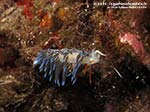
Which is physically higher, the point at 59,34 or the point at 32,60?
the point at 59,34

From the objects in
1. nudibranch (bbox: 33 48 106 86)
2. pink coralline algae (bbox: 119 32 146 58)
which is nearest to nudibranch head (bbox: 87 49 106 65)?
nudibranch (bbox: 33 48 106 86)

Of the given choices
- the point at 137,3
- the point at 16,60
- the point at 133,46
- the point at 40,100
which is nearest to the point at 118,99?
the point at 133,46

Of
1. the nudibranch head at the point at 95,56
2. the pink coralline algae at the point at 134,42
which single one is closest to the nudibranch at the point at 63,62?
the nudibranch head at the point at 95,56

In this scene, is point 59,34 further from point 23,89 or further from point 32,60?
point 23,89

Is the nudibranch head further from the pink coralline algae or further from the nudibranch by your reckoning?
the pink coralline algae

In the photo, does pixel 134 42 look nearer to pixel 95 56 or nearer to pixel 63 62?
pixel 95 56

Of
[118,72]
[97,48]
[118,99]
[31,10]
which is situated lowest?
[118,99]

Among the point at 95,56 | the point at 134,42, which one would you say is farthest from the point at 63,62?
the point at 134,42
